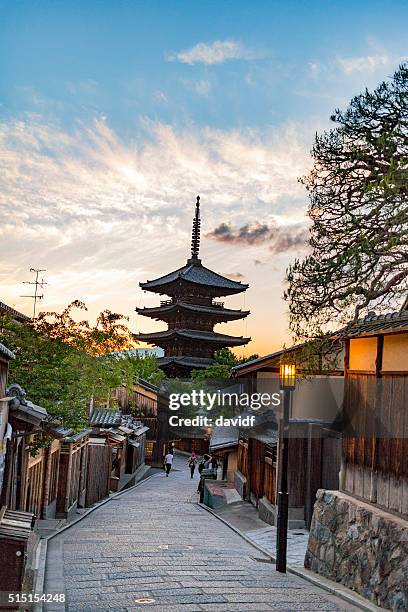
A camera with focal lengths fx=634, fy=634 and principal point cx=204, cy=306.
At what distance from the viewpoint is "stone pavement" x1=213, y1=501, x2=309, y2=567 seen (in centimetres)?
1438

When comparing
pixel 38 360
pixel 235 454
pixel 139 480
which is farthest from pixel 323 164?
pixel 139 480

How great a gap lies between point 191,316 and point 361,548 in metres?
47.8

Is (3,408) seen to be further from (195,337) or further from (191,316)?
(191,316)

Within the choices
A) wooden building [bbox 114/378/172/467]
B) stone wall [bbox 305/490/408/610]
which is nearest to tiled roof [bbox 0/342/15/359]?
stone wall [bbox 305/490/408/610]

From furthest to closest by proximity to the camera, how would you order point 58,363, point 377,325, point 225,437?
point 225,437
point 58,363
point 377,325

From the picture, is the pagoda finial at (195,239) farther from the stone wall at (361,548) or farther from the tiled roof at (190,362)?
the stone wall at (361,548)

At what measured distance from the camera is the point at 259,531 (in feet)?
58.6

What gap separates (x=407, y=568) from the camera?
898cm

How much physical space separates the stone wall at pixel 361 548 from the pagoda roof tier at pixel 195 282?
4453 cm

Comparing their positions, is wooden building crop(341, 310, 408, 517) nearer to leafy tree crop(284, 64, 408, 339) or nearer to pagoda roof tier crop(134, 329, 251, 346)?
leafy tree crop(284, 64, 408, 339)

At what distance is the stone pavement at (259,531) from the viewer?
47.2 ft

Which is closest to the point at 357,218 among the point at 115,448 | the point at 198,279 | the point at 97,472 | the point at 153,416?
the point at 97,472

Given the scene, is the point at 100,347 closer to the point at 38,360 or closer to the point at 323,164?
the point at 38,360

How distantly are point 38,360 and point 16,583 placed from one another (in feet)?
27.7
